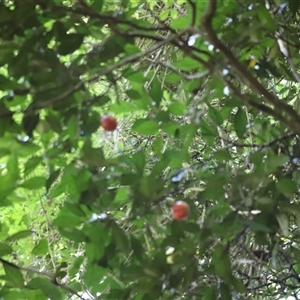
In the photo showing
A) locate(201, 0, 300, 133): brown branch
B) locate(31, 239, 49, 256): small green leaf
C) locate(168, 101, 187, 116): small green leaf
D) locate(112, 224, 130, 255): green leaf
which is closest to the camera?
locate(201, 0, 300, 133): brown branch

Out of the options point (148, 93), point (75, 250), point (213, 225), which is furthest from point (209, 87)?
point (75, 250)

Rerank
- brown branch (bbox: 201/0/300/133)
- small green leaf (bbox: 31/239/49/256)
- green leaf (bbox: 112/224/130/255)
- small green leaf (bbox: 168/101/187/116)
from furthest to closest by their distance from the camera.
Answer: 1. small green leaf (bbox: 31/239/49/256)
2. small green leaf (bbox: 168/101/187/116)
3. green leaf (bbox: 112/224/130/255)
4. brown branch (bbox: 201/0/300/133)

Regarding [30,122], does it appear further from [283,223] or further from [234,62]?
[283,223]

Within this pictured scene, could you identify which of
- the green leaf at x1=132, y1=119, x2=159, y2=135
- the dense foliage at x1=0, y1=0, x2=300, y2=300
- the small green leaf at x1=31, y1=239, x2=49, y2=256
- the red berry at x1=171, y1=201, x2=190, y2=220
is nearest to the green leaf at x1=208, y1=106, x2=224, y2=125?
the dense foliage at x1=0, y1=0, x2=300, y2=300

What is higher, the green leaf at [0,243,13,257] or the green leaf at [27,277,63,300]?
the green leaf at [0,243,13,257]

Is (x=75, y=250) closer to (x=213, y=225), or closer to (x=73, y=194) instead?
(x=73, y=194)

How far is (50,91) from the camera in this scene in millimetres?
642

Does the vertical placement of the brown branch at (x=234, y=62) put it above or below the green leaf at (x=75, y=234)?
above

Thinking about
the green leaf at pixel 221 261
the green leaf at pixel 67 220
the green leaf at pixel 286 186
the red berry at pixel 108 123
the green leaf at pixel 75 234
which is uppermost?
the red berry at pixel 108 123


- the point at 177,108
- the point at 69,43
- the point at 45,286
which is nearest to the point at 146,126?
the point at 177,108

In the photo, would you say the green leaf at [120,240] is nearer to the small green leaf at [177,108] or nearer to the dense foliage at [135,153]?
the dense foliage at [135,153]

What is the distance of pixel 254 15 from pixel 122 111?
0.23 meters

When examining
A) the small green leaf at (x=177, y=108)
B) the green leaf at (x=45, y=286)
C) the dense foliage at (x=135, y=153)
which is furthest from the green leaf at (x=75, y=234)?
the small green leaf at (x=177, y=108)

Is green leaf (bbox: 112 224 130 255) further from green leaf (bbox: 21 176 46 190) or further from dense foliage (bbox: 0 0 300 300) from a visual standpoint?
green leaf (bbox: 21 176 46 190)
